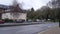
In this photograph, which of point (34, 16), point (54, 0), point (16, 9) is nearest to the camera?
point (54, 0)

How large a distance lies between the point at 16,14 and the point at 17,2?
550 centimetres

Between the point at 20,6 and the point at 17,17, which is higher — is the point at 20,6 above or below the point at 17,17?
above

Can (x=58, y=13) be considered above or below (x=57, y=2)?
below

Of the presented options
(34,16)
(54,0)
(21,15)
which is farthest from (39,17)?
(54,0)

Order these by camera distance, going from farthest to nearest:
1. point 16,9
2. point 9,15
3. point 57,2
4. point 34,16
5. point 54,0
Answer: point 34,16
point 9,15
point 16,9
point 54,0
point 57,2

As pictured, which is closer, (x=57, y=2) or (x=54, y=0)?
(x=57, y=2)

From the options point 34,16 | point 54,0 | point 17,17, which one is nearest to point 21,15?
point 17,17

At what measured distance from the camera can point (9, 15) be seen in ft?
261

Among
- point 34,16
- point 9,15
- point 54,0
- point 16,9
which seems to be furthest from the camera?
point 34,16

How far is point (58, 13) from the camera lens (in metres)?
17.6

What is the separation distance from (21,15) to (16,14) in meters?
3.90

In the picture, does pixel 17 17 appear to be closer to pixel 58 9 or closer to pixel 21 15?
pixel 21 15

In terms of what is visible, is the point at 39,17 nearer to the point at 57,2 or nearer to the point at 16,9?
the point at 16,9

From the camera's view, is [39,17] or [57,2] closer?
[57,2]
